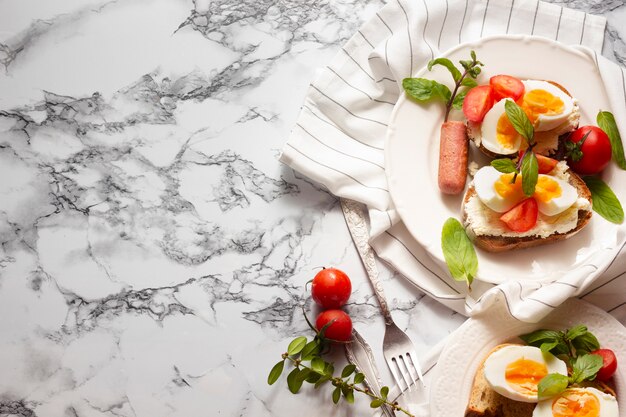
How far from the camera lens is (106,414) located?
2.61 metres

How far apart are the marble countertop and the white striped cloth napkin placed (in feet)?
0.34

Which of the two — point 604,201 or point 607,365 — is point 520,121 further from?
point 607,365

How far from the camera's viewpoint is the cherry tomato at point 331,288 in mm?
2570

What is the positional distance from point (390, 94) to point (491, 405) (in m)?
1.20

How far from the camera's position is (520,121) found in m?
2.46

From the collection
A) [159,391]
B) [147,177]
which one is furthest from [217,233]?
[159,391]

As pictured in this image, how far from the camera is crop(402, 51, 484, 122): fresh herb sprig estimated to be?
266 centimetres

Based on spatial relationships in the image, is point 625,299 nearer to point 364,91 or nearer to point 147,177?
point 364,91

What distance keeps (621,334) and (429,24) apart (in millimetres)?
1315

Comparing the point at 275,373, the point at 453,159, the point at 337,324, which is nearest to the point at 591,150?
the point at 453,159

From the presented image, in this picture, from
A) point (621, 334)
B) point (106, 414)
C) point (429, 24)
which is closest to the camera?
point (621, 334)

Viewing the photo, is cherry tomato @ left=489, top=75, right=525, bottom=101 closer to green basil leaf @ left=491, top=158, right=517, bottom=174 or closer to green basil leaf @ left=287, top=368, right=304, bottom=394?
green basil leaf @ left=491, top=158, right=517, bottom=174

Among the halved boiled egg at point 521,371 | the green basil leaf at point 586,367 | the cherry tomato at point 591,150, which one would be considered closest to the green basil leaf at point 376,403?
the halved boiled egg at point 521,371

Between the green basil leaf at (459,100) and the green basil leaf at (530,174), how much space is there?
0.40 meters
